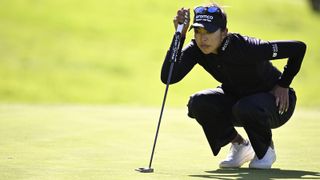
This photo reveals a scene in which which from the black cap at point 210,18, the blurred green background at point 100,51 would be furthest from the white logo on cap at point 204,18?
the blurred green background at point 100,51

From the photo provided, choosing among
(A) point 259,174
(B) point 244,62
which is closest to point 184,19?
(B) point 244,62

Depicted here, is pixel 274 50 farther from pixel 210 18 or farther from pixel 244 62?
pixel 210 18

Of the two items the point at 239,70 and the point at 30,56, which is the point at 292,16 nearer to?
the point at 30,56

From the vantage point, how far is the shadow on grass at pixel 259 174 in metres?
6.27

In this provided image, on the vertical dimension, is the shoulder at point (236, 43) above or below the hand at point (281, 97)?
above

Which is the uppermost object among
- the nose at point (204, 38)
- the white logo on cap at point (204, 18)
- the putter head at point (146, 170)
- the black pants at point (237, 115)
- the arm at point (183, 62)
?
the white logo on cap at point (204, 18)

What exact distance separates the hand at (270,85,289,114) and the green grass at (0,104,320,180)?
502 mm

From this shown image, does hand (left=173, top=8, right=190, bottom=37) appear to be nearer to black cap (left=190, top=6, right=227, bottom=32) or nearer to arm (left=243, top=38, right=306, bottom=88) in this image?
black cap (left=190, top=6, right=227, bottom=32)

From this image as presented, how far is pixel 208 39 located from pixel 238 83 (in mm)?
548

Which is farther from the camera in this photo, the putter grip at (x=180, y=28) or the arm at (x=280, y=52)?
the putter grip at (x=180, y=28)

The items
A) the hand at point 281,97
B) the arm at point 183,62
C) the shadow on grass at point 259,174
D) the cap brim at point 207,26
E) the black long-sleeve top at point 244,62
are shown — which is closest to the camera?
the shadow on grass at point 259,174

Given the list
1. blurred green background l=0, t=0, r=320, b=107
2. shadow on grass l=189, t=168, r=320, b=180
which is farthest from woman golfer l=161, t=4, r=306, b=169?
blurred green background l=0, t=0, r=320, b=107

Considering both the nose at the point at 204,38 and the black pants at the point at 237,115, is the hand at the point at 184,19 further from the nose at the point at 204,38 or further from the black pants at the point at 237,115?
the black pants at the point at 237,115

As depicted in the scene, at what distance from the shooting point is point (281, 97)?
7016mm
